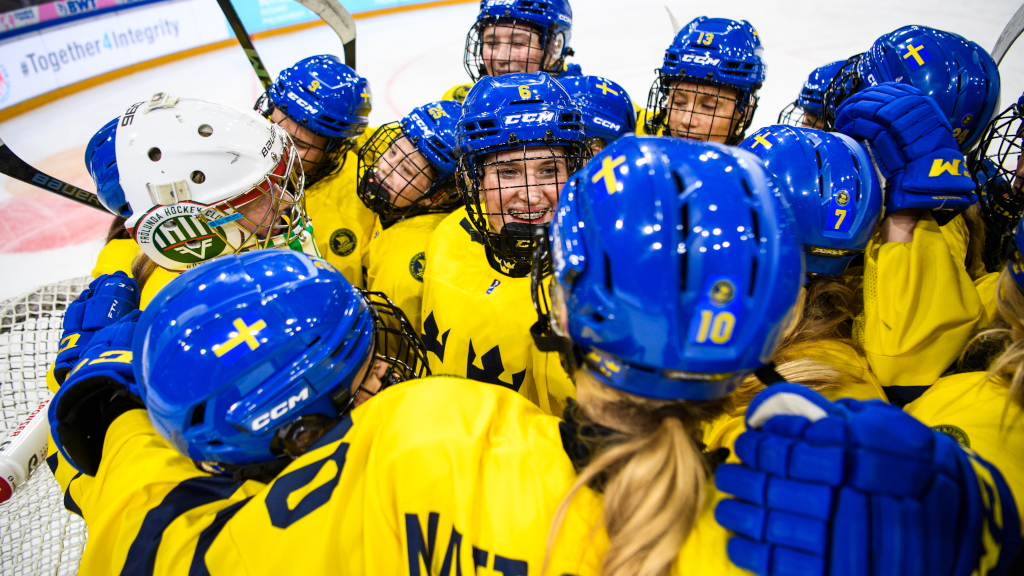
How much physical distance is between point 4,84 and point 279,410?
275 inches

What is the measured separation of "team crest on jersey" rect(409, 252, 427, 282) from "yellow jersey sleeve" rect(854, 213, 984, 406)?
1.48 metres

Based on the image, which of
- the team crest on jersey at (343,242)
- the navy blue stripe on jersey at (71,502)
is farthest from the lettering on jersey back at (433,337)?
the navy blue stripe on jersey at (71,502)

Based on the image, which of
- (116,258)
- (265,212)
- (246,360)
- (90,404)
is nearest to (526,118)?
(265,212)

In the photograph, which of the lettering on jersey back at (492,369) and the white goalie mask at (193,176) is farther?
→ the lettering on jersey back at (492,369)

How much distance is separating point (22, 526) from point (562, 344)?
2.28m

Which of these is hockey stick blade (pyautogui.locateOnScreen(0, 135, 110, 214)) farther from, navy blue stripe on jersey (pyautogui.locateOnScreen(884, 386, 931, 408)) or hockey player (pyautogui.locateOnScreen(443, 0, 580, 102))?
navy blue stripe on jersey (pyautogui.locateOnScreen(884, 386, 931, 408))

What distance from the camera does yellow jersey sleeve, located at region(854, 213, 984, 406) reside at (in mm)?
1286

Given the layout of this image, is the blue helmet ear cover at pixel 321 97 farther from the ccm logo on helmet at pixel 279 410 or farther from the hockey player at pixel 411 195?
the ccm logo on helmet at pixel 279 410

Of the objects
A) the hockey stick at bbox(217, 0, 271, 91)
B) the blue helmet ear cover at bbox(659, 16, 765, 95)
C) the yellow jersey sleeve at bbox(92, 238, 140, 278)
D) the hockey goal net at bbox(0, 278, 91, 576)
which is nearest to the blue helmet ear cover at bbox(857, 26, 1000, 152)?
the blue helmet ear cover at bbox(659, 16, 765, 95)

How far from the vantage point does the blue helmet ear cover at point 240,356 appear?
0.95 metres

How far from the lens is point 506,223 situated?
5.17ft

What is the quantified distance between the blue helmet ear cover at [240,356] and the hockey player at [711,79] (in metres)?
1.86

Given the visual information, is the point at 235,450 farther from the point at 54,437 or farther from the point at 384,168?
the point at 384,168

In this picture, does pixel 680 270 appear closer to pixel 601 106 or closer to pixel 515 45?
pixel 601 106
